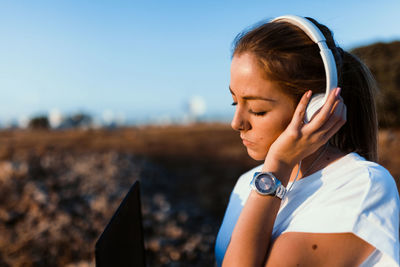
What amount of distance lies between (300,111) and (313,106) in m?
0.06

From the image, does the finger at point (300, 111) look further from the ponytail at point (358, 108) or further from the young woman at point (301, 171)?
the ponytail at point (358, 108)

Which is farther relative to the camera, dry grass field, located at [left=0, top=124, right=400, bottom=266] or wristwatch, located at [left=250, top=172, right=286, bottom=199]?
Result: dry grass field, located at [left=0, top=124, right=400, bottom=266]

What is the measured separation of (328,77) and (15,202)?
7201mm

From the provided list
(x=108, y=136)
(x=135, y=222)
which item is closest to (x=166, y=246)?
(x=135, y=222)

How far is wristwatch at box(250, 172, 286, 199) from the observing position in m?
1.22

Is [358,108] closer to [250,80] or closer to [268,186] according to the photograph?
[250,80]

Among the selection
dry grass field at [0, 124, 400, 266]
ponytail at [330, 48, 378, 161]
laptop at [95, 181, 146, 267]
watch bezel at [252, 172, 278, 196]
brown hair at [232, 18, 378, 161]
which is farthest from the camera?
dry grass field at [0, 124, 400, 266]

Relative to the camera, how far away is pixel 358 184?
3.92ft

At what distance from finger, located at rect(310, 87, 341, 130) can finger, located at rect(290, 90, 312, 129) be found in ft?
0.17

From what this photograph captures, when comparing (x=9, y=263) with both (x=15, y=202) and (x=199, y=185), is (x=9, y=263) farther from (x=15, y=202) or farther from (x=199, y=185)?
(x=199, y=185)

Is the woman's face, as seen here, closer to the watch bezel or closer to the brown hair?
the brown hair

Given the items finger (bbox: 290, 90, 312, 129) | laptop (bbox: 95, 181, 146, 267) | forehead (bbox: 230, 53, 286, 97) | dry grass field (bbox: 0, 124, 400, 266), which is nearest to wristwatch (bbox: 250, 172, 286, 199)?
finger (bbox: 290, 90, 312, 129)

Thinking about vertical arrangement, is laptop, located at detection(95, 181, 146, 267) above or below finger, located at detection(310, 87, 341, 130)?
below

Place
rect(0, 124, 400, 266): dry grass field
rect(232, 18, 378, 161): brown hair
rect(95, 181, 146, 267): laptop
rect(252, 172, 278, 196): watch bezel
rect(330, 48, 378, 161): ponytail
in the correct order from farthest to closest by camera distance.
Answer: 1. rect(0, 124, 400, 266): dry grass field
2. rect(330, 48, 378, 161): ponytail
3. rect(232, 18, 378, 161): brown hair
4. rect(252, 172, 278, 196): watch bezel
5. rect(95, 181, 146, 267): laptop
